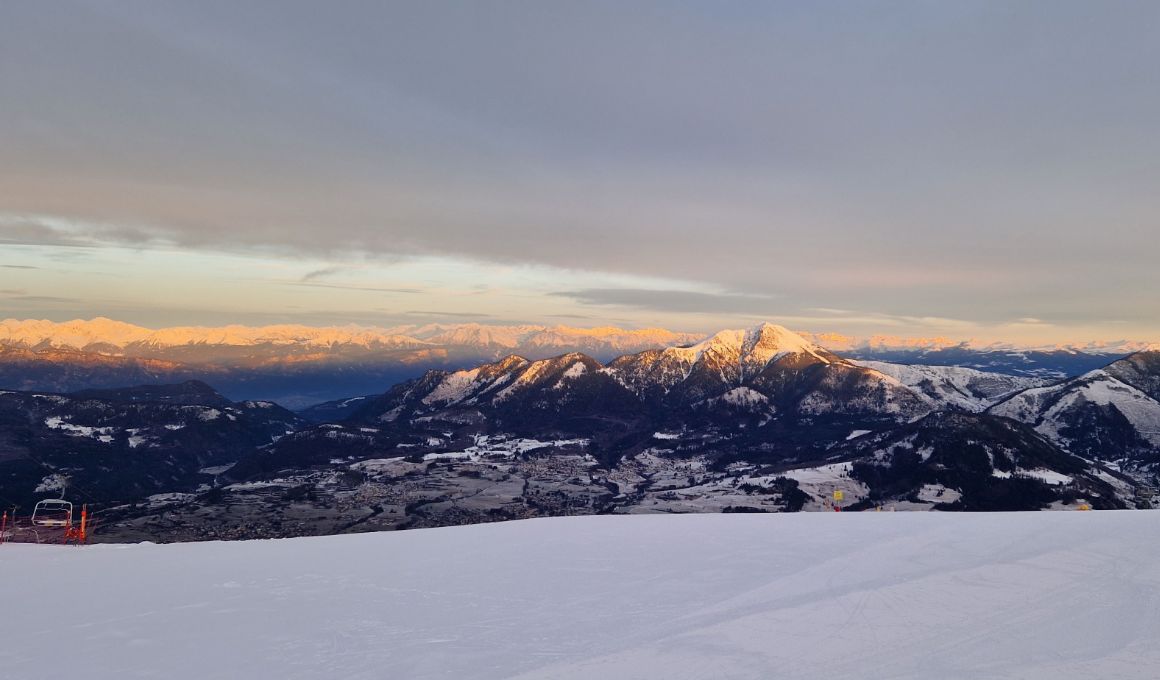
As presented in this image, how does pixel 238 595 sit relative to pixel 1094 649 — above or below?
below

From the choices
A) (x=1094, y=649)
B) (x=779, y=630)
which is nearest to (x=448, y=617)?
(x=779, y=630)

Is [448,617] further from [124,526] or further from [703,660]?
[124,526]

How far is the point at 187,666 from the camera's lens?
1434 centimetres

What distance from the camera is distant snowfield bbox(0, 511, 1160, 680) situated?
1393 centimetres

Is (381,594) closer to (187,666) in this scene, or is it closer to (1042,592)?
(187,666)

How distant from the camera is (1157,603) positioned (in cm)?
1652

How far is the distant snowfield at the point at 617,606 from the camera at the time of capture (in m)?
13.9

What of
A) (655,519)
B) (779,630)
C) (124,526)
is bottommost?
(124,526)

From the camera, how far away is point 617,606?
18.0 meters

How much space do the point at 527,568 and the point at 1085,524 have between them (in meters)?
22.5

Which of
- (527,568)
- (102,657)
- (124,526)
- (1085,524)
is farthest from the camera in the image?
(124,526)

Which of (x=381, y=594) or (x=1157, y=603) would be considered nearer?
(x=1157, y=603)

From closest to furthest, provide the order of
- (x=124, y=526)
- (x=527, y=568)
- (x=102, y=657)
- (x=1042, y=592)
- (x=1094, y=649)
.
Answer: (x=1094, y=649)
(x=102, y=657)
(x=1042, y=592)
(x=527, y=568)
(x=124, y=526)

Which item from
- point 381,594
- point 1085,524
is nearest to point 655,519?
point 381,594
